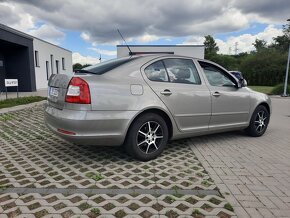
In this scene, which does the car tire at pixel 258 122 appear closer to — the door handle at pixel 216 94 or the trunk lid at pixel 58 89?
the door handle at pixel 216 94

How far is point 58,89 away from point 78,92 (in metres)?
0.51

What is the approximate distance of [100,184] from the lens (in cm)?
335

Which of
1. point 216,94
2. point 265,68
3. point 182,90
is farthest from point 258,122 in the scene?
point 265,68

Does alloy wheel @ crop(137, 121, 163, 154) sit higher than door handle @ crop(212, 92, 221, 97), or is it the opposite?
door handle @ crop(212, 92, 221, 97)

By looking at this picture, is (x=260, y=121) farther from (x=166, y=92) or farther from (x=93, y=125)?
(x=93, y=125)

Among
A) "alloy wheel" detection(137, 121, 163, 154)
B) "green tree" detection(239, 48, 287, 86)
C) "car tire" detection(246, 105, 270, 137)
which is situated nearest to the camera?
"alloy wheel" detection(137, 121, 163, 154)

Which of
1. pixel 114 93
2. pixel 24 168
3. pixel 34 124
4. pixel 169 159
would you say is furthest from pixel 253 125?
pixel 34 124

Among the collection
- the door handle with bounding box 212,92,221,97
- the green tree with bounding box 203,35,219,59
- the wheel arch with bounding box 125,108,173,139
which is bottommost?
the wheel arch with bounding box 125,108,173,139

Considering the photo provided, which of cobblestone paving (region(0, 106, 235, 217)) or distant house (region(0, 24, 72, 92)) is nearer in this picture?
cobblestone paving (region(0, 106, 235, 217))

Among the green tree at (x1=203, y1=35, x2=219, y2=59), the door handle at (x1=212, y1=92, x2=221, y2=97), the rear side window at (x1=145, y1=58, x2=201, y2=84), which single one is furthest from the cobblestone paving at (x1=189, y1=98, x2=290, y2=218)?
the green tree at (x1=203, y1=35, x2=219, y2=59)

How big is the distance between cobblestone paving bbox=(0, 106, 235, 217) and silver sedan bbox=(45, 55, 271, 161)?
1.38 feet

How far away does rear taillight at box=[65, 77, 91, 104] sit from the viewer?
11.8 feet

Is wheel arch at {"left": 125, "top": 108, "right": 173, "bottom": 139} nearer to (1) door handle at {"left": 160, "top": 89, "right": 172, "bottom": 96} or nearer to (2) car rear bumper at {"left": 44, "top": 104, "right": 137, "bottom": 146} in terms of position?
(2) car rear bumper at {"left": 44, "top": 104, "right": 137, "bottom": 146}

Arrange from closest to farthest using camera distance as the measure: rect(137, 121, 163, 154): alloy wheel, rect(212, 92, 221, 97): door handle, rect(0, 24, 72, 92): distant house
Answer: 1. rect(137, 121, 163, 154): alloy wheel
2. rect(212, 92, 221, 97): door handle
3. rect(0, 24, 72, 92): distant house
